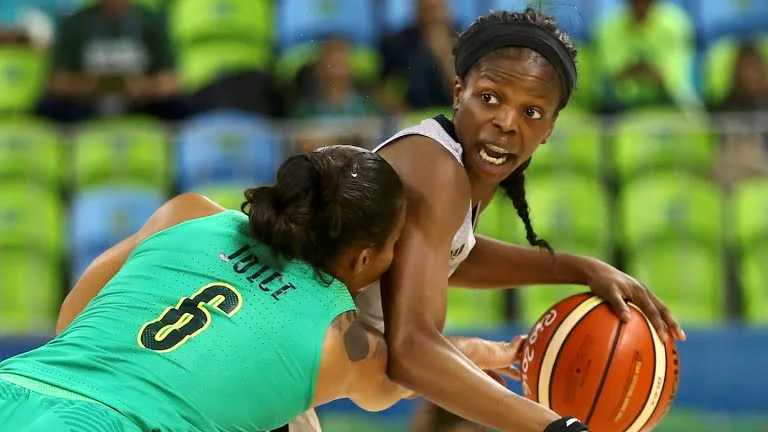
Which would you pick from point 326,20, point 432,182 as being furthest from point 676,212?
point 432,182

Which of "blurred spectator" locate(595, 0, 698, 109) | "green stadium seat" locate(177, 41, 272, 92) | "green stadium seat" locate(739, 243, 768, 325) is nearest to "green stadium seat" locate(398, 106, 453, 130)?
"blurred spectator" locate(595, 0, 698, 109)

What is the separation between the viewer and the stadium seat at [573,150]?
6.88 metres

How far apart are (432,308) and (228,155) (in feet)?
13.1

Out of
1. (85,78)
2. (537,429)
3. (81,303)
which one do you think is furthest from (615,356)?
(85,78)

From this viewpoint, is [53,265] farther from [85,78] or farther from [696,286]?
[696,286]

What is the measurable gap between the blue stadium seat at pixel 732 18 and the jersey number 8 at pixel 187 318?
5.87m

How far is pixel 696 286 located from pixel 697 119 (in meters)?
1.05

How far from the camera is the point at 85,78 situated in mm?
7922

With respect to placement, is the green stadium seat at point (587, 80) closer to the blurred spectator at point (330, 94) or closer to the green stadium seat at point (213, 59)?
the blurred spectator at point (330, 94)

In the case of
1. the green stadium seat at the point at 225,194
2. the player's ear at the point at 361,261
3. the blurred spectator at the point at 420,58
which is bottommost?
the green stadium seat at the point at 225,194

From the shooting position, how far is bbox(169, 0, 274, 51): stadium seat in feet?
28.0

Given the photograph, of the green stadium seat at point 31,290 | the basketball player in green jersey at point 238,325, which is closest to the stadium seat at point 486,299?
the green stadium seat at point 31,290

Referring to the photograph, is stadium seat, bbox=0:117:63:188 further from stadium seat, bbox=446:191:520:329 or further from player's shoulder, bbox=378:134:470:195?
player's shoulder, bbox=378:134:470:195

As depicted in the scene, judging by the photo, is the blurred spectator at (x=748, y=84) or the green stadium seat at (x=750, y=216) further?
the blurred spectator at (x=748, y=84)
